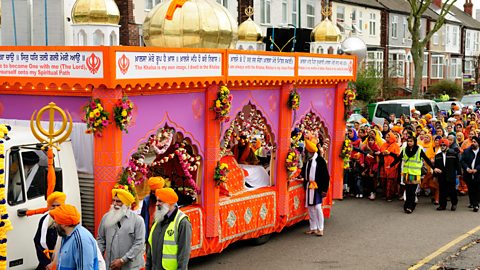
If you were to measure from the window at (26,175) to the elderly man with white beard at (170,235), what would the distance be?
1.36 meters

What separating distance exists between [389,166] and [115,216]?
9758 millimetres

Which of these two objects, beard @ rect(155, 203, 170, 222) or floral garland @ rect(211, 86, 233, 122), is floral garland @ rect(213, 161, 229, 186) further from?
beard @ rect(155, 203, 170, 222)

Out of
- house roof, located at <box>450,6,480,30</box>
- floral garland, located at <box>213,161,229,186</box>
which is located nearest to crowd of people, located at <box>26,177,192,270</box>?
floral garland, located at <box>213,161,229,186</box>

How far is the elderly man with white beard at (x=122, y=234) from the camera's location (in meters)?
7.02

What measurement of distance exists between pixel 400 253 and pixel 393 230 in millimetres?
1738

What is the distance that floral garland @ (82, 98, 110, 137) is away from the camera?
7.44 m

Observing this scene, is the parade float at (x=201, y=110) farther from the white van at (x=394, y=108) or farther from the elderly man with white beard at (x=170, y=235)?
the white van at (x=394, y=108)

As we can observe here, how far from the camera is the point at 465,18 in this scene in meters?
71.4

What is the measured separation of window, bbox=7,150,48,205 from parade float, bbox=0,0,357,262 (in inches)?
24.7

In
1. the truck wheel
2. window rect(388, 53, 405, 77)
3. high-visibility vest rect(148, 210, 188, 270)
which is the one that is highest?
window rect(388, 53, 405, 77)

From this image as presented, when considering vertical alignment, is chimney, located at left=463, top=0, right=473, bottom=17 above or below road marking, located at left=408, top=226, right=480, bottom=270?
above

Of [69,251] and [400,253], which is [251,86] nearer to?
[400,253]

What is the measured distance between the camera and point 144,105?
27.1ft

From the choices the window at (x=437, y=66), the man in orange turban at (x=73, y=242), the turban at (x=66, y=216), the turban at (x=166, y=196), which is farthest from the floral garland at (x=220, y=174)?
the window at (x=437, y=66)
